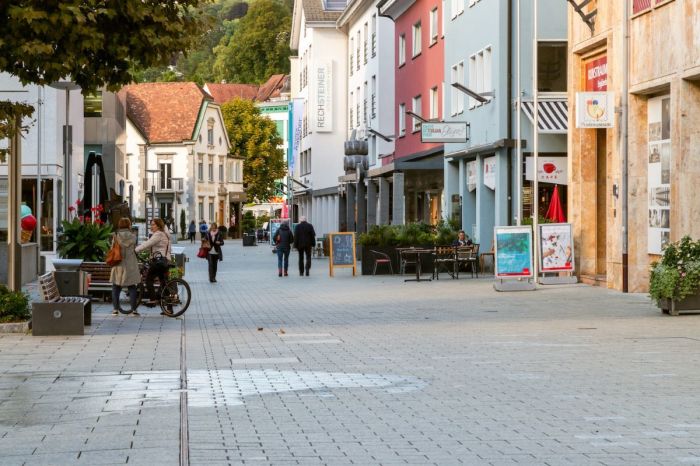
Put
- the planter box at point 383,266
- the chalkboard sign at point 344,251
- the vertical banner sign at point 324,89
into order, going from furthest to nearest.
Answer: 1. the vertical banner sign at point 324,89
2. the chalkboard sign at point 344,251
3. the planter box at point 383,266

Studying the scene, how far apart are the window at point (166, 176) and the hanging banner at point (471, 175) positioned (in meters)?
63.1

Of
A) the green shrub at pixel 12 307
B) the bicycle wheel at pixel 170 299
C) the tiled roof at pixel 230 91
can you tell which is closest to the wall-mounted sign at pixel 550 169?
the bicycle wheel at pixel 170 299

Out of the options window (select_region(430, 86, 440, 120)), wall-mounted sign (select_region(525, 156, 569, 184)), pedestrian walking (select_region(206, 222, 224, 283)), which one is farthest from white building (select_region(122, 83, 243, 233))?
wall-mounted sign (select_region(525, 156, 569, 184))

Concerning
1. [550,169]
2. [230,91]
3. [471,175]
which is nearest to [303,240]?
[471,175]

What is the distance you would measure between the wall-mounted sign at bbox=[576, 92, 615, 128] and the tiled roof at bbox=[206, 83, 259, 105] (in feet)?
366

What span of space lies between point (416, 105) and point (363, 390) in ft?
126

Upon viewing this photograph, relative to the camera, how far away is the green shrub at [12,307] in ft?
54.7

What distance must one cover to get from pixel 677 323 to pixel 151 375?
8.53m

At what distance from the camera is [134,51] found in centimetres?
1527

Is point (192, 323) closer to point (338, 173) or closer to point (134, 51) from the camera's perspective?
point (134, 51)

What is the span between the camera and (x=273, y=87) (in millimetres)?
136250

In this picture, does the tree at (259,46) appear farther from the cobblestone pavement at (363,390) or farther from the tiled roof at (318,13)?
the cobblestone pavement at (363,390)

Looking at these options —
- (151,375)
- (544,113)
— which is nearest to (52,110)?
(544,113)

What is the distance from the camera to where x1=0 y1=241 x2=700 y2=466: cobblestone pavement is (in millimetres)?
7879
